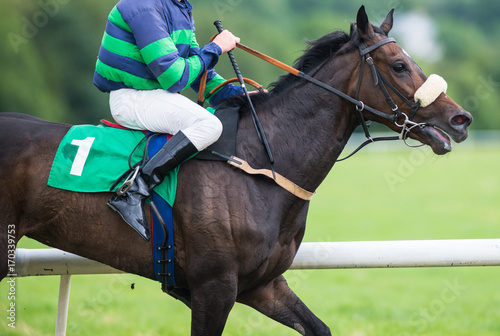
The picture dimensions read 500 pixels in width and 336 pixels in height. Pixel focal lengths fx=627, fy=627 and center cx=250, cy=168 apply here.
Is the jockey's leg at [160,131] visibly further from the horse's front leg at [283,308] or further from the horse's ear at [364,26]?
the horse's ear at [364,26]

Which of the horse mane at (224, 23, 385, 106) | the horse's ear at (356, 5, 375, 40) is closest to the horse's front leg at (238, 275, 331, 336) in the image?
the horse mane at (224, 23, 385, 106)

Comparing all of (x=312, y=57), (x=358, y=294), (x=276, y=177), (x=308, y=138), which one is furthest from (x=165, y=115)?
(x=358, y=294)

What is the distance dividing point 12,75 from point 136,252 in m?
27.3

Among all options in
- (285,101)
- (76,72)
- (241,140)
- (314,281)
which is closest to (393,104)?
(285,101)

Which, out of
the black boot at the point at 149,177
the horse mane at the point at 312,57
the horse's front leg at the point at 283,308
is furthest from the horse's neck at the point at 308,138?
the horse's front leg at the point at 283,308

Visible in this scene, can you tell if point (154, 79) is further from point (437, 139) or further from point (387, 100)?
point (437, 139)

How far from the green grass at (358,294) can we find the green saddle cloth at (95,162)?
5.76 ft

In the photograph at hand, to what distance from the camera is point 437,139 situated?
3.26 meters

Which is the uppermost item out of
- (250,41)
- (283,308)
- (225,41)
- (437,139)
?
(225,41)

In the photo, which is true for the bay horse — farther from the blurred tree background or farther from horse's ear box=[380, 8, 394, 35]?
the blurred tree background

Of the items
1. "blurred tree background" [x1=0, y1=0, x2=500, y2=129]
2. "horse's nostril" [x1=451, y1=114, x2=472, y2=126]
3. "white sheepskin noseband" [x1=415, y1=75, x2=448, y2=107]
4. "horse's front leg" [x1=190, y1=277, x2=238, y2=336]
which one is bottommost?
"blurred tree background" [x1=0, y1=0, x2=500, y2=129]

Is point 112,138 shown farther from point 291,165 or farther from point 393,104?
point 393,104

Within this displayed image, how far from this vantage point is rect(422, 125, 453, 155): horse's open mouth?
3.23 meters

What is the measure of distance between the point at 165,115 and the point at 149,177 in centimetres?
36
